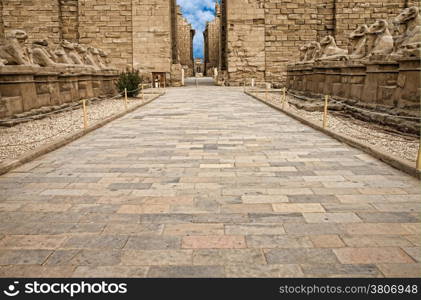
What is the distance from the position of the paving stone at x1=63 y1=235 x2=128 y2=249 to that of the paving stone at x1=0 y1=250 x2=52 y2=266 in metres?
0.19

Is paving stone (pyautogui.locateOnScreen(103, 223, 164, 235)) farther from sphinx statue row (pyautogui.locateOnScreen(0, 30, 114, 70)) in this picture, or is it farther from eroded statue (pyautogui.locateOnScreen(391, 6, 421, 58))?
sphinx statue row (pyautogui.locateOnScreen(0, 30, 114, 70))

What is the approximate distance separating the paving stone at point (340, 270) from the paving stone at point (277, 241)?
0.32m

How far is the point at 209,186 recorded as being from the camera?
4.41 meters

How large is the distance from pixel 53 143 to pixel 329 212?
15.8 ft

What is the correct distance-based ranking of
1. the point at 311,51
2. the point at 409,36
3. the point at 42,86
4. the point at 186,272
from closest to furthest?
the point at 186,272
the point at 409,36
the point at 42,86
the point at 311,51

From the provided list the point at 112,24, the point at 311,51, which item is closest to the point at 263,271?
the point at 311,51

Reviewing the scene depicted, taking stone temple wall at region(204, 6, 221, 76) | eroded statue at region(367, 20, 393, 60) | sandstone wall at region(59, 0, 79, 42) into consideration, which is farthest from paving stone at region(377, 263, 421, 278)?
stone temple wall at region(204, 6, 221, 76)

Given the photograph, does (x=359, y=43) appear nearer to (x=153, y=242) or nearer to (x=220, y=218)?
(x=220, y=218)

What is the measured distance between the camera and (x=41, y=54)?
11703 mm

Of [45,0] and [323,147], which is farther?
[45,0]

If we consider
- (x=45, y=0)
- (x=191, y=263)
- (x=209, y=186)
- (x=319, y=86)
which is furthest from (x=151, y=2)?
(x=191, y=263)

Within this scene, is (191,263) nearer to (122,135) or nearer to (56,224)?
(56,224)

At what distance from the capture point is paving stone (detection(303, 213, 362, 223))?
11.1 feet

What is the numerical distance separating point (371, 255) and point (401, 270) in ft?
0.80
